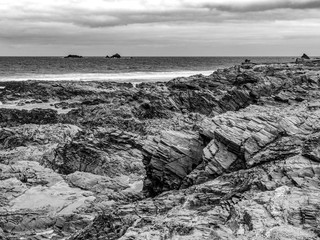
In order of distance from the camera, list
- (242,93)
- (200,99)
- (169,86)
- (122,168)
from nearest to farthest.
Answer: (122,168) < (242,93) < (200,99) < (169,86)

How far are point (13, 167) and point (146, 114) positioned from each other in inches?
567

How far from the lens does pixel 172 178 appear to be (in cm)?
1605

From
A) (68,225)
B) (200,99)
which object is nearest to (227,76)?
(200,99)

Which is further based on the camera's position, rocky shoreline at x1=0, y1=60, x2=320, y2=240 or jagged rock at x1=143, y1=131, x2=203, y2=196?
jagged rock at x1=143, y1=131, x2=203, y2=196

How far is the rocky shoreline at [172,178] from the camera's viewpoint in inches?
405

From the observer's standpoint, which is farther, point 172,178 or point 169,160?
point 169,160

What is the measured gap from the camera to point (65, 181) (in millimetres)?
18750

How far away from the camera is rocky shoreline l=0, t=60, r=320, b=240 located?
1029 centimetres

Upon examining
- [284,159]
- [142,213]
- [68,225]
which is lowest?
[68,225]

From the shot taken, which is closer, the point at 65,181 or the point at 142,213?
the point at 142,213

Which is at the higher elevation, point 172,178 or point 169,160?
point 169,160

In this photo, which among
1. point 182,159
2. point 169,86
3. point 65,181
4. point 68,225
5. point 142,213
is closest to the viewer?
point 142,213

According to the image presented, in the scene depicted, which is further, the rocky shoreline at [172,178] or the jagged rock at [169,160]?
the jagged rock at [169,160]

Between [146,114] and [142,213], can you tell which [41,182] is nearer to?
[142,213]
